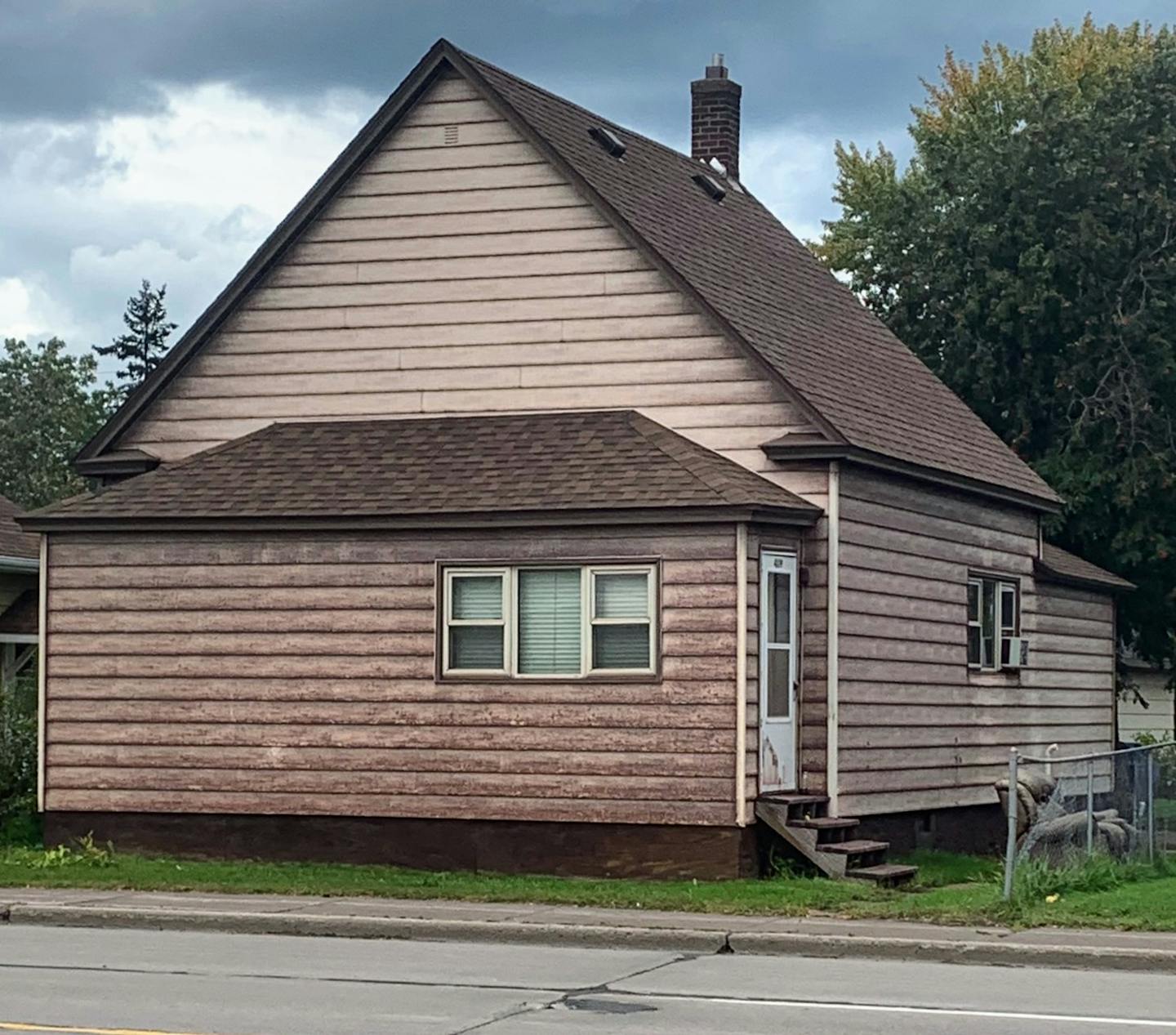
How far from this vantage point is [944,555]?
24391 mm

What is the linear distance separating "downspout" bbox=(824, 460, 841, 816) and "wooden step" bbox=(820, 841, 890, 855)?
0.49 m

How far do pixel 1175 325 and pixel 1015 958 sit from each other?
834 inches

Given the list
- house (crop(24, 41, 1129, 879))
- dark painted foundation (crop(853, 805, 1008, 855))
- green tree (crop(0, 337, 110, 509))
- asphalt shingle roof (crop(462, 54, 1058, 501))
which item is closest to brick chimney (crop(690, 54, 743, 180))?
asphalt shingle roof (crop(462, 54, 1058, 501))

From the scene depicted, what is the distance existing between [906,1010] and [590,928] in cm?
442

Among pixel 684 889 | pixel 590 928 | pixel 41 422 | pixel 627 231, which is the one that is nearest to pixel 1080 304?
pixel 627 231

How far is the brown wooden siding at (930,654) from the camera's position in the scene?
2216 centimetres

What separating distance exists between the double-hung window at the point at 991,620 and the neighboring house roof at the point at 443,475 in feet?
15.5

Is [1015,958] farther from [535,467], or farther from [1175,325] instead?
[1175,325]

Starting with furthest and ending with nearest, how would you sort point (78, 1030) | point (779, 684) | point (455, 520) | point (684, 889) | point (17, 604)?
1. point (17, 604)
2. point (779, 684)
3. point (455, 520)
4. point (684, 889)
5. point (78, 1030)

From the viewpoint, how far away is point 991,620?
26000mm

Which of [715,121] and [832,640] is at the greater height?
[715,121]

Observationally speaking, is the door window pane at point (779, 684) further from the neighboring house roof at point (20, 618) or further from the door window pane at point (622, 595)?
the neighboring house roof at point (20, 618)

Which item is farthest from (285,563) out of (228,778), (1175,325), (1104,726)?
(1175,325)

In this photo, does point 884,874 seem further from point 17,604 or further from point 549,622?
point 17,604
